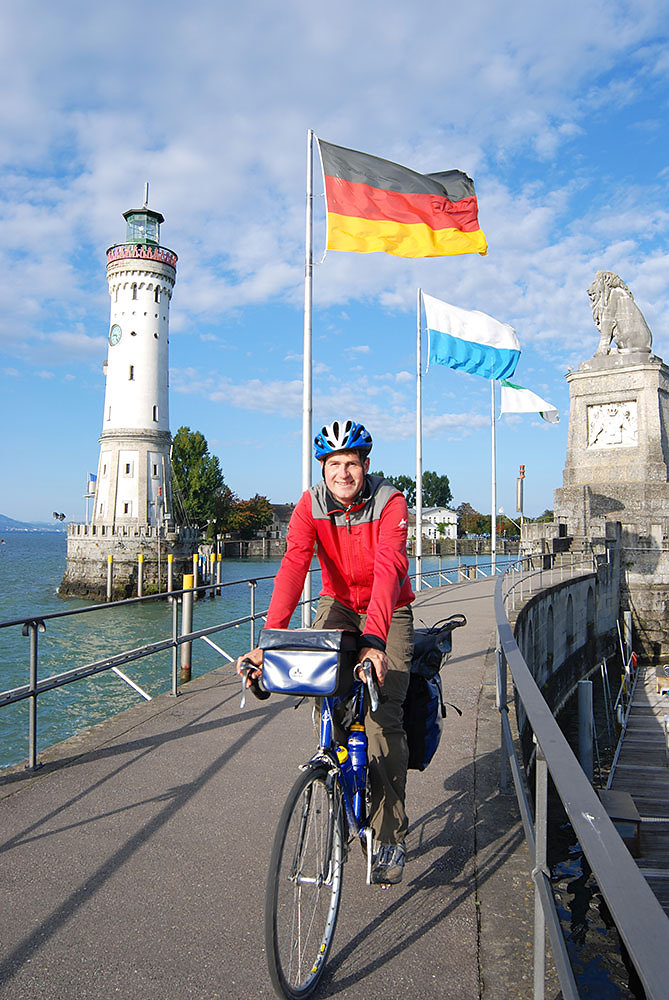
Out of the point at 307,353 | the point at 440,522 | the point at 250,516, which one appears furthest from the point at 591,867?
the point at 440,522

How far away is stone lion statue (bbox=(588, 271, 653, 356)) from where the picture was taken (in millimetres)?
28438

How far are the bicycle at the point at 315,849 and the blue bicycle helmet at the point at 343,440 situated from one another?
→ 114 centimetres

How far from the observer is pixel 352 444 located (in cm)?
375

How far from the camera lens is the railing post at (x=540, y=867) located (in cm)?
257

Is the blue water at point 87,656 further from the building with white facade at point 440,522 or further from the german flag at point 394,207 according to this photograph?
the building with white facade at point 440,522

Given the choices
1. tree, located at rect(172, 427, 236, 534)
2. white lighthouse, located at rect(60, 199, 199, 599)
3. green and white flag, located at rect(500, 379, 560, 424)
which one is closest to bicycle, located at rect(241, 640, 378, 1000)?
green and white flag, located at rect(500, 379, 560, 424)

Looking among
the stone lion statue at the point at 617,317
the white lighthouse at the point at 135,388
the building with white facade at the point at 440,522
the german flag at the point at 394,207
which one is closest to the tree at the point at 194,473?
the white lighthouse at the point at 135,388

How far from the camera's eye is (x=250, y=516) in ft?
420

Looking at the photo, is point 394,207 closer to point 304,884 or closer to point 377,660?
point 377,660

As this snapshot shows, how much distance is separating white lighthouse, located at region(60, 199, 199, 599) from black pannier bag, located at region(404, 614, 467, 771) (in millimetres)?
53221

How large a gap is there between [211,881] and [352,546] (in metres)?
1.86

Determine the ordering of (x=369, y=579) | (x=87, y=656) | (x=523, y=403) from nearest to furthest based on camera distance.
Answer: (x=369, y=579), (x=87, y=656), (x=523, y=403)

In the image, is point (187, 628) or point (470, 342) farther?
point (470, 342)

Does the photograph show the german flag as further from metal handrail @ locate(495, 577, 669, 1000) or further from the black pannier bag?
metal handrail @ locate(495, 577, 669, 1000)
